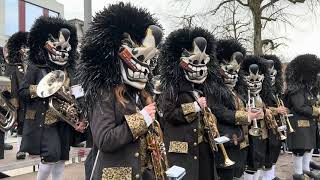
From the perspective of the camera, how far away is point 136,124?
3.27 meters

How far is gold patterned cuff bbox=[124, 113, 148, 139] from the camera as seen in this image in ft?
10.7

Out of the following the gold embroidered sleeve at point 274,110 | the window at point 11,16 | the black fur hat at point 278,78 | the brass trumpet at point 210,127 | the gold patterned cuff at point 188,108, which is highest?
the window at point 11,16

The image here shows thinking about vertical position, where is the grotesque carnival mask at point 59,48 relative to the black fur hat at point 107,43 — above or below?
above

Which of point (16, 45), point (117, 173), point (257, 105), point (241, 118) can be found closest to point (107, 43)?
point (117, 173)

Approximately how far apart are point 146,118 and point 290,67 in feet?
20.8

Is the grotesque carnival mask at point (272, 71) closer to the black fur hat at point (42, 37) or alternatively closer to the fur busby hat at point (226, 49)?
the fur busby hat at point (226, 49)

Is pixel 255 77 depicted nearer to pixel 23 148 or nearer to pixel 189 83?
pixel 189 83

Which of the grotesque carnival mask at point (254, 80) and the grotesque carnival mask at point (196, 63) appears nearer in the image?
the grotesque carnival mask at point (196, 63)

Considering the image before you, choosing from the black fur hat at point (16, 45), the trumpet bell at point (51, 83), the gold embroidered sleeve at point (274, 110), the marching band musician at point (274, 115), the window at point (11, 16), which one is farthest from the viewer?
the window at point (11, 16)

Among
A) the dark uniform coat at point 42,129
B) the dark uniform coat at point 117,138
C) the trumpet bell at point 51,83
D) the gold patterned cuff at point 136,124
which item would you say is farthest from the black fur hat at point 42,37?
the gold patterned cuff at point 136,124

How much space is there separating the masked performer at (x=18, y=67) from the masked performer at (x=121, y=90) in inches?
160

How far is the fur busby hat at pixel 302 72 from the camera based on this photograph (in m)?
8.52

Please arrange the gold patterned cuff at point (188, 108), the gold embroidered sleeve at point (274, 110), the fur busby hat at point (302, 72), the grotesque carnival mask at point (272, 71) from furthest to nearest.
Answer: the fur busby hat at point (302, 72), the grotesque carnival mask at point (272, 71), the gold embroidered sleeve at point (274, 110), the gold patterned cuff at point (188, 108)

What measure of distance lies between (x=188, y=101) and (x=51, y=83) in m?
1.65
